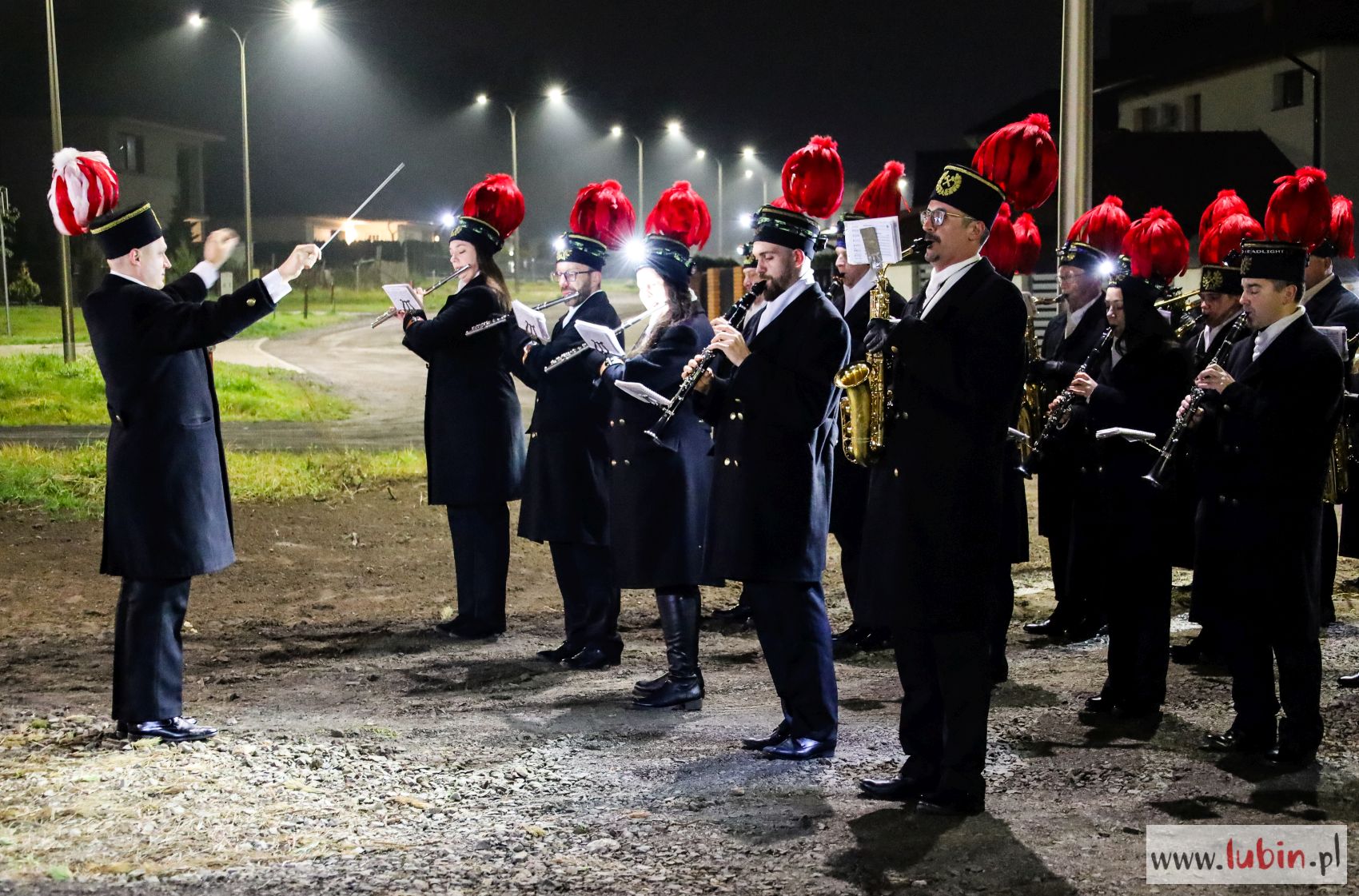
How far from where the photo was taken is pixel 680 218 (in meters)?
7.28

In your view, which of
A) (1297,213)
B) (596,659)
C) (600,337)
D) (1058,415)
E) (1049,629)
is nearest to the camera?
(1297,213)

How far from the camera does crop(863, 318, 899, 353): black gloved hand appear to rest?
5.32 meters

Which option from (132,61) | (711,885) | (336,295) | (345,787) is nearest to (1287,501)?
(711,885)

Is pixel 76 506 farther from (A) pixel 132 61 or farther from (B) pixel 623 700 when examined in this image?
(A) pixel 132 61

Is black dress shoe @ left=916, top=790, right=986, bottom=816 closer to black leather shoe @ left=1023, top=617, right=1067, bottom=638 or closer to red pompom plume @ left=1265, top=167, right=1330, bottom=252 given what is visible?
red pompom plume @ left=1265, top=167, right=1330, bottom=252

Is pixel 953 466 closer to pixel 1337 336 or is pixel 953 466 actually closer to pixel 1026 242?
pixel 1337 336

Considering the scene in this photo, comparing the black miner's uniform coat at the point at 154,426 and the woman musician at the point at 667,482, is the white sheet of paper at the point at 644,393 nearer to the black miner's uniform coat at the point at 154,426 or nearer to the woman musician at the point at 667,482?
the woman musician at the point at 667,482

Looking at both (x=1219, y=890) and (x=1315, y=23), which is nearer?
(x=1219, y=890)

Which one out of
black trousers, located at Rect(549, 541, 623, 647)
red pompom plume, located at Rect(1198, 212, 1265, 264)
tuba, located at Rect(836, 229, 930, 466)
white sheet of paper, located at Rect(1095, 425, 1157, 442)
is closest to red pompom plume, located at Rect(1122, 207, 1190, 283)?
red pompom plume, located at Rect(1198, 212, 1265, 264)

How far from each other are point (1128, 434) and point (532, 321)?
296 centimetres

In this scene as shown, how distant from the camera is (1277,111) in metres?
41.5

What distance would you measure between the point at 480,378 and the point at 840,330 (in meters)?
3.23

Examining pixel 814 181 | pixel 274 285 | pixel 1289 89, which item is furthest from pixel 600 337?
pixel 1289 89

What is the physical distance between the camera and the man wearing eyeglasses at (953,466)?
5164 millimetres
